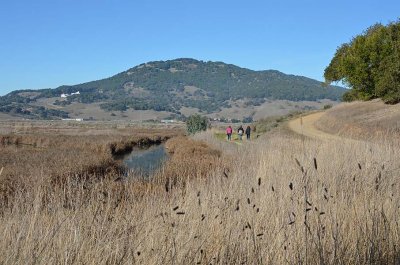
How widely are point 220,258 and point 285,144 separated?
1170 centimetres

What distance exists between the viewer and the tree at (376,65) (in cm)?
3819

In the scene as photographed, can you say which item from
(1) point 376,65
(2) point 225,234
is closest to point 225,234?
(2) point 225,234

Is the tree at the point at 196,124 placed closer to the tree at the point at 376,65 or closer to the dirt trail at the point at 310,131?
the dirt trail at the point at 310,131

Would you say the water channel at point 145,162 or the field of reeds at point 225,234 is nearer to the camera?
the field of reeds at point 225,234

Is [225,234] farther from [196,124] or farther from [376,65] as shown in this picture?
[196,124]

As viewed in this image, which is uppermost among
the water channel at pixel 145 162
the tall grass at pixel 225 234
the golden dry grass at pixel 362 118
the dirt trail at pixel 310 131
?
the tall grass at pixel 225 234

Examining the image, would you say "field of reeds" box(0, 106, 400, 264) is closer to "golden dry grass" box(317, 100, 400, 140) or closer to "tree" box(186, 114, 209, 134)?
"golden dry grass" box(317, 100, 400, 140)

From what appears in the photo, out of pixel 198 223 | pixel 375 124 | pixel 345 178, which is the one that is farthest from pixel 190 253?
pixel 375 124

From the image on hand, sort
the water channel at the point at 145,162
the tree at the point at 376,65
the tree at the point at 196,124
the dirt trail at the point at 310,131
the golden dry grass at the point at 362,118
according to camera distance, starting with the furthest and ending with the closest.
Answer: the tree at the point at 196,124, the tree at the point at 376,65, the golden dry grass at the point at 362,118, the dirt trail at the point at 310,131, the water channel at the point at 145,162

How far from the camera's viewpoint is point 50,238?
450 cm

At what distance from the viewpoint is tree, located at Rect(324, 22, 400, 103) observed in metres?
38.2

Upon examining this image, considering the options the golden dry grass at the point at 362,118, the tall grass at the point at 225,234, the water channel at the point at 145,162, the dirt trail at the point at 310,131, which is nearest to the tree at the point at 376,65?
the golden dry grass at the point at 362,118

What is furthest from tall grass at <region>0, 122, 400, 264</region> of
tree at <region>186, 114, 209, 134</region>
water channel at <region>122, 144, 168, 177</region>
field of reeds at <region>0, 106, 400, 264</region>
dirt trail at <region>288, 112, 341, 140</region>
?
tree at <region>186, 114, 209, 134</region>

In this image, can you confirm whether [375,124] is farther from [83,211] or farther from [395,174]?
[83,211]
